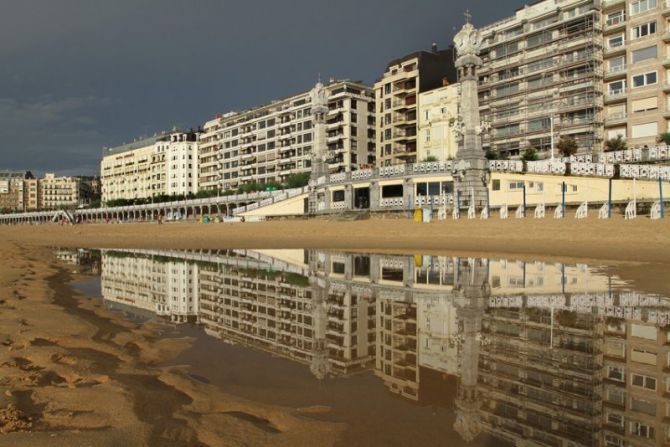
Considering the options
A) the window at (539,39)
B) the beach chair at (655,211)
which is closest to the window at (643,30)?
the window at (539,39)

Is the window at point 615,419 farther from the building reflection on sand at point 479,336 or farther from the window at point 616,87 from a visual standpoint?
the window at point 616,87

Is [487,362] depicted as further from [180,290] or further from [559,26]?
[559,26]

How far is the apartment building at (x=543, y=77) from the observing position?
2670 inches

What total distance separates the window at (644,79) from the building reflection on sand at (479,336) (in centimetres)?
5981

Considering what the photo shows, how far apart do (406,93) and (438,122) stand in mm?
10668

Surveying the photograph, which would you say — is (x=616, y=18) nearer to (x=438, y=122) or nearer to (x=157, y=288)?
(x=438, y=122)

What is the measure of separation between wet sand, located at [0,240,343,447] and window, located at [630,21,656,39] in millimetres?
74668

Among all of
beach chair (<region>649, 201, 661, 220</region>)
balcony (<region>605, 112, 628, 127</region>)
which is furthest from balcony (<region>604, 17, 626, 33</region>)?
beach chair (<region>649, 201, 661, 220</region>)

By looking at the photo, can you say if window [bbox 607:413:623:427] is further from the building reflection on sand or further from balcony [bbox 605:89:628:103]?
balcony [bbox 605:89:628:103]

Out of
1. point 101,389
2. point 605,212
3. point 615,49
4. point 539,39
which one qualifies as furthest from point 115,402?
point 539,39

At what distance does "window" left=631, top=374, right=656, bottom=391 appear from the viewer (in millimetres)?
5576

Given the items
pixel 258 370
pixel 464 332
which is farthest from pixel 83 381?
pixel 464 332

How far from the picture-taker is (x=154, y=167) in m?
152

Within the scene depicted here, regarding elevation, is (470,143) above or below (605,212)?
above
